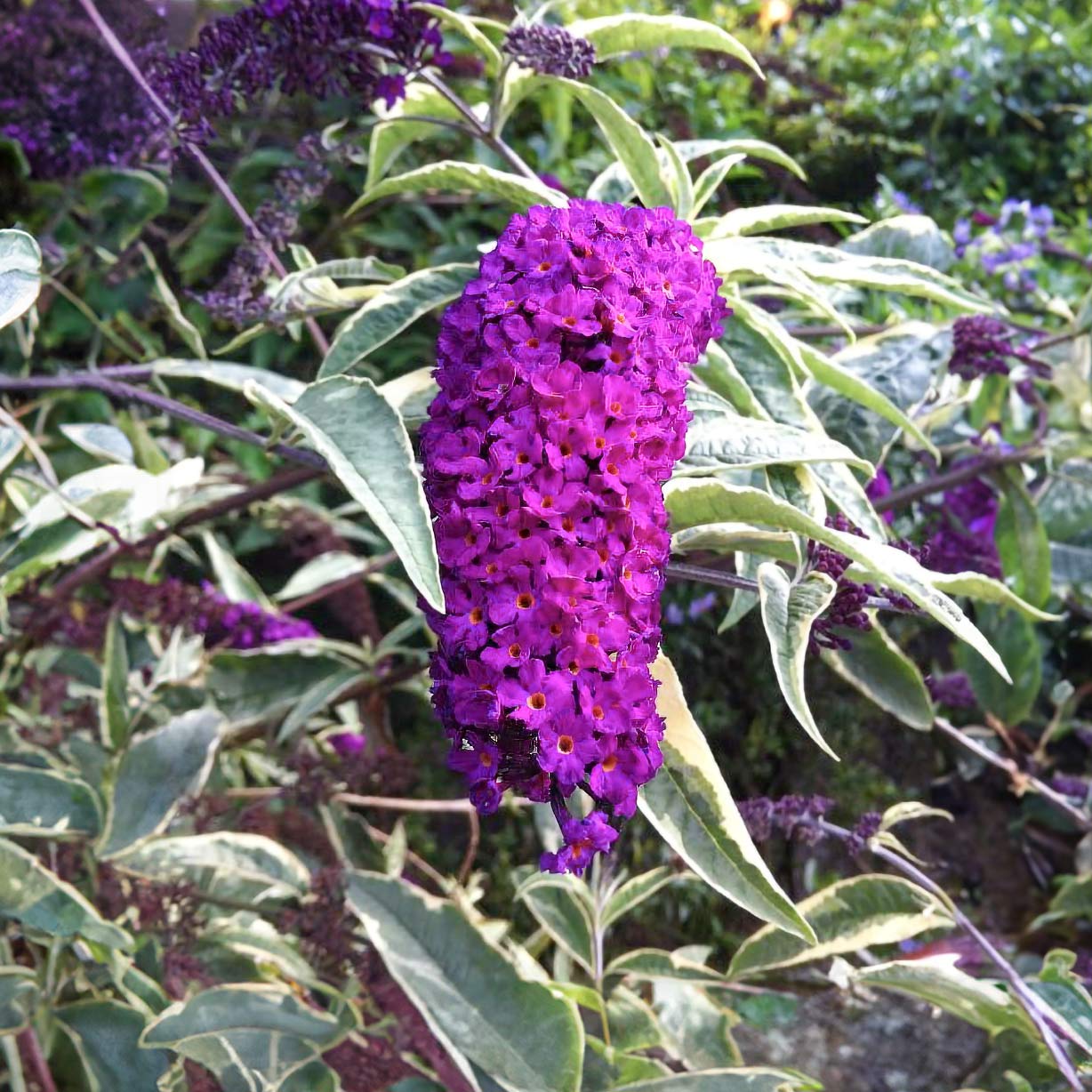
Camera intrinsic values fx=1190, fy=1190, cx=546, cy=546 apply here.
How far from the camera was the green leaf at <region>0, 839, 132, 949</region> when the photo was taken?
38.1 inches

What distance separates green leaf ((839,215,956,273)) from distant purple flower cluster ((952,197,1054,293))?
0.39 m

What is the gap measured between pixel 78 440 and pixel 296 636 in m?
0.38

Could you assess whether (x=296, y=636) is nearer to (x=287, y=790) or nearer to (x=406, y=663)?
(x=406, y=663)

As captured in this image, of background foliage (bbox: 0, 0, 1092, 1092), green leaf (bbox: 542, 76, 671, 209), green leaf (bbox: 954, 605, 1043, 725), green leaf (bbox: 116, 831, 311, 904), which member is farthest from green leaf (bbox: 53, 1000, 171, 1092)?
green leaf (bbox: 954, 605, 1043, 725)

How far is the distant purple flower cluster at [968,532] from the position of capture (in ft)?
4.30

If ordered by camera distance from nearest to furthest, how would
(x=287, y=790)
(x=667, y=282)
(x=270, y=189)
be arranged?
(x=667, y=282) → (x=287, y=790) → (x=270, y=189)

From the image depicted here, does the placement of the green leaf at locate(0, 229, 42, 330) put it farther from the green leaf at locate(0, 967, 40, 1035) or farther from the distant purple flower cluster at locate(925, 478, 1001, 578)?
the distant purple flower cluster at locate(925, 478, 1001, 578)

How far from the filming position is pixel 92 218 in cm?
168

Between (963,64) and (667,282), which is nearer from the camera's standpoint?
(667,282)

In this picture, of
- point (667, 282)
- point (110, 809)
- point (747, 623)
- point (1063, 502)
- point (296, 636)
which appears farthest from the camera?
point (747, 623)

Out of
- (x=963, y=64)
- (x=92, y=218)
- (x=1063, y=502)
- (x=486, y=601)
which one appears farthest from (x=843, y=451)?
(x=963, y=64)

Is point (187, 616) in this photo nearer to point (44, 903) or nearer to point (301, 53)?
point (44, 903)

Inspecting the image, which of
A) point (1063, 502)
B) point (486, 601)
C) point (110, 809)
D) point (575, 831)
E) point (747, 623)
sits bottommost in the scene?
point (747, 623)

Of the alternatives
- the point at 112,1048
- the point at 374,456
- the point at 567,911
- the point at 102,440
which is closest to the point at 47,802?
the point at 112,1048
